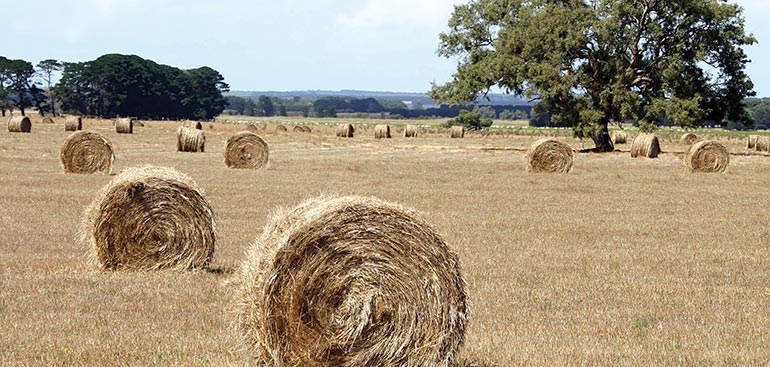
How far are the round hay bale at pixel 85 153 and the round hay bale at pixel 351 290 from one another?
77.1ft

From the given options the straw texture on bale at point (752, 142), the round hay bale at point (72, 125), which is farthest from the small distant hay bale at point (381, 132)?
the straw texture on bale at point (752, 142)

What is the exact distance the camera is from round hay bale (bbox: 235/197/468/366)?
316 inches

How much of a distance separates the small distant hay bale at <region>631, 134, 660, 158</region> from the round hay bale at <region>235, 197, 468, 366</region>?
38.6 meters

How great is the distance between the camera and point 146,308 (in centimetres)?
1101

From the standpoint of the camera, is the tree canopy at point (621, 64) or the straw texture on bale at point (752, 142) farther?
the straw texture on bale at point (752, 142)

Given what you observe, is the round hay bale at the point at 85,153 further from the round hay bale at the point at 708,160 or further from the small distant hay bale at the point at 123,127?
the small distant hay bale at the point at 123,127

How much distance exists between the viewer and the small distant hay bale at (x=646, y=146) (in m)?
45.3

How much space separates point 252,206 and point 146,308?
37.0 feet

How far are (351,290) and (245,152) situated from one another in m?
27.5

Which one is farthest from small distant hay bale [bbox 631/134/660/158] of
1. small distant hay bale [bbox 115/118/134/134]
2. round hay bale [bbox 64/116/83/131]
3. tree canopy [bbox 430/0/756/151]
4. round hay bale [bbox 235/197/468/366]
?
round hay bale [bbox 235/197/468/366]

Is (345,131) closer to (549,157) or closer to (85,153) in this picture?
(549,157)

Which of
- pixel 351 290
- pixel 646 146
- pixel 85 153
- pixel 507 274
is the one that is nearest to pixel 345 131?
pixel 646 146

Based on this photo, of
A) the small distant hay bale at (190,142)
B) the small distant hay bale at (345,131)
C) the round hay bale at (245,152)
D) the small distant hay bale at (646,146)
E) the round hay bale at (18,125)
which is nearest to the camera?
the round hay bale at (245,152)

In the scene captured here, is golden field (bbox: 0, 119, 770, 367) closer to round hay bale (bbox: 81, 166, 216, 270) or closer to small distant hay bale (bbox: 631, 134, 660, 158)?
round hay bale (bbox: 81, 166, 216, 270)
